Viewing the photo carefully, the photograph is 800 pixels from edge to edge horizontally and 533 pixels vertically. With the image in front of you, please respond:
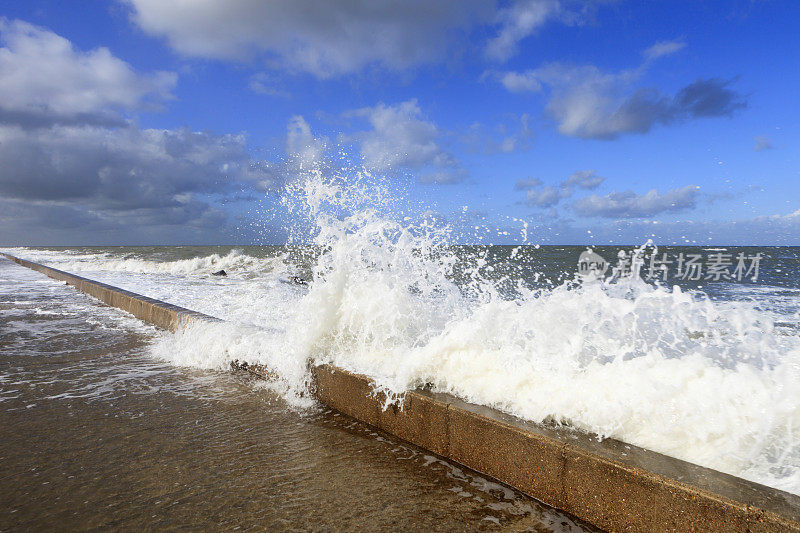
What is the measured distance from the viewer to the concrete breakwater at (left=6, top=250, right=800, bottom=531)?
1.78 m

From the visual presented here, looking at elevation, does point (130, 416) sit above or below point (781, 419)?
below

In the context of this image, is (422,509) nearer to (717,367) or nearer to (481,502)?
(481,502)

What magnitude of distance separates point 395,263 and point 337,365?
124 cm

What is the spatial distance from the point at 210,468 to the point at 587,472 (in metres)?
1.97

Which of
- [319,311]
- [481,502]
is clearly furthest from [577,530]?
[319,311]

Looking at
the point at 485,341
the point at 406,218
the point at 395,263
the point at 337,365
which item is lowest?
Answer: the point at 337,365

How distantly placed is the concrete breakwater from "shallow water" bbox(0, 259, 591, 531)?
0.33 ft

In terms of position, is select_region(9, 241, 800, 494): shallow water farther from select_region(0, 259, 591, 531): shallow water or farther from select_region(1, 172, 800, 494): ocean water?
select_region(0, 259, 591, 531): shallow water

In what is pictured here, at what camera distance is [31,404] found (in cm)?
358
